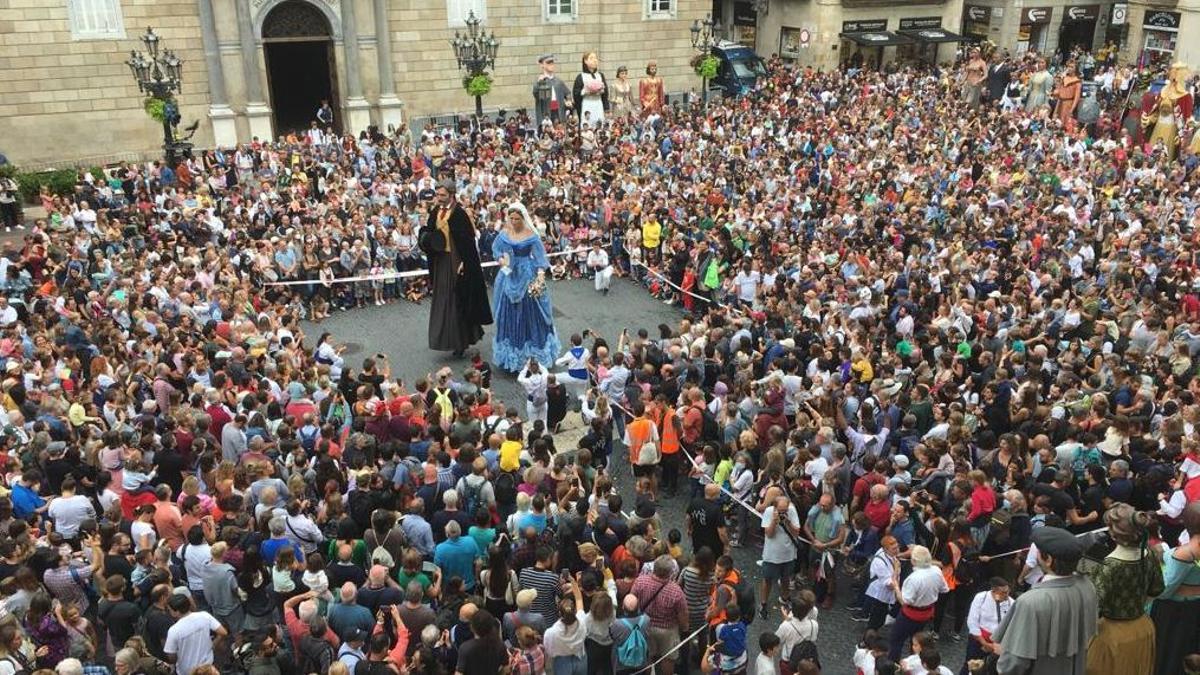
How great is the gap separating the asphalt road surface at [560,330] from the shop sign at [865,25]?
2196 cm

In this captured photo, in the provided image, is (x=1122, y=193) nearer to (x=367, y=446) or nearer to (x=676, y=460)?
(x=676, y=460)

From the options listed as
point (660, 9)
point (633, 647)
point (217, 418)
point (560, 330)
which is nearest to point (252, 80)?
point (660, 9)

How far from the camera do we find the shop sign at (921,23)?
37719 mm

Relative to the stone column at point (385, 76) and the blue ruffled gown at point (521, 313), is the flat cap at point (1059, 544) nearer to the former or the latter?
the blue ruffled gown at point (521, 313)

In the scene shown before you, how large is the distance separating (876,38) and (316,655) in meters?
34.3

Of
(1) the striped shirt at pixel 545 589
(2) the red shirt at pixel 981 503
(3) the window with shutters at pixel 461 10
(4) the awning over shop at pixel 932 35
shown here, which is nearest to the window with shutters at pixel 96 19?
(3) the window with shutters at pixel 461 10

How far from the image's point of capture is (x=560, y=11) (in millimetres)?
32375

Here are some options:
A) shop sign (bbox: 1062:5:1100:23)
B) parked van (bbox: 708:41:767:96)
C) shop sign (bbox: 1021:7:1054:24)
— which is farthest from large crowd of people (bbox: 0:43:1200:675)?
shop sign (bbox: 1062:5:1100:23)

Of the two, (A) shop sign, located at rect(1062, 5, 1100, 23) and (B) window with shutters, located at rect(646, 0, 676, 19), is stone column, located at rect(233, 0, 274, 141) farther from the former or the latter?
(A) shop sign, located at rect(1062, 5, 1100, 23)

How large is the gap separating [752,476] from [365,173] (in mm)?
15145

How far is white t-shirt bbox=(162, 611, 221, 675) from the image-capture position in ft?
23.3

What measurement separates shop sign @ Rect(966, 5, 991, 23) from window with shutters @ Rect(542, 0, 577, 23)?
19255 mm

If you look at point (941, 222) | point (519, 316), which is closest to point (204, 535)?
point (519, 316)

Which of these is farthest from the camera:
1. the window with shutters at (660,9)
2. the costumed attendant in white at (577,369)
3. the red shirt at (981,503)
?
the window with shutters at (660,9)
